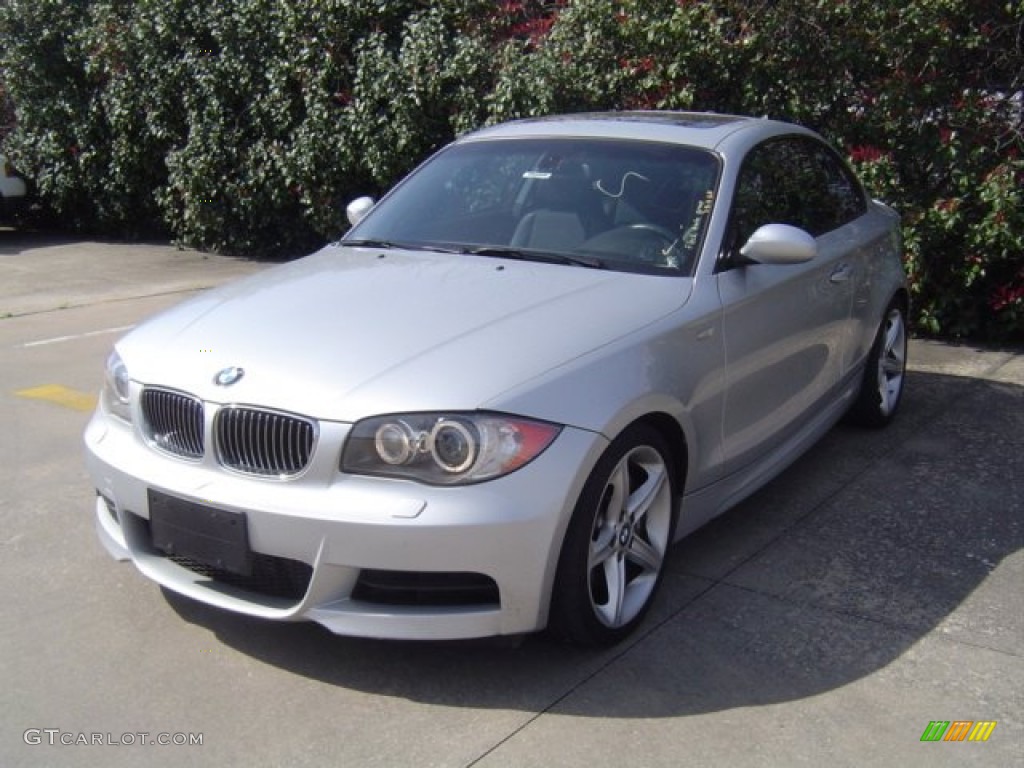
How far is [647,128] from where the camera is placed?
15.7 feet

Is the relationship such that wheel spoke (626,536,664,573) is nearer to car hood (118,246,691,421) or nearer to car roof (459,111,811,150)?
car hood (118,246,691,421)

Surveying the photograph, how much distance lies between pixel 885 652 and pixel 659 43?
17.9ft

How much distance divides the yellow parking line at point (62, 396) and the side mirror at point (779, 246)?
13.5ft

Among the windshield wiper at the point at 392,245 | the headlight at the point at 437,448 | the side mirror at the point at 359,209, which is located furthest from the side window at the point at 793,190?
the side mirror at the point at 359,209

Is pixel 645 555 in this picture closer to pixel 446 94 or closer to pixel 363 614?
pixel 363 614

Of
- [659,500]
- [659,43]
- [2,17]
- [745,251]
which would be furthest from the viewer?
[2,17]

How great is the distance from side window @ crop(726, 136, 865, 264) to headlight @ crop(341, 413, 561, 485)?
1.55 metres

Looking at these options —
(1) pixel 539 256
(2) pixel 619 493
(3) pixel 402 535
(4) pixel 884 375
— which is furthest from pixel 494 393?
(4) pixel 884 375

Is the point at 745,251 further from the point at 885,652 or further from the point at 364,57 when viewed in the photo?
the point at 364,57

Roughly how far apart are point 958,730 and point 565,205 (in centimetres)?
239

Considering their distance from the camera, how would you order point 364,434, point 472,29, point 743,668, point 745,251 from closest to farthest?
point 364,434, point 743,668, point 745,251, point 472,29

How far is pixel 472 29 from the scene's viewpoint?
32.2 ft

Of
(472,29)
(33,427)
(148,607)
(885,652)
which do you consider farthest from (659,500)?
(472,29)
